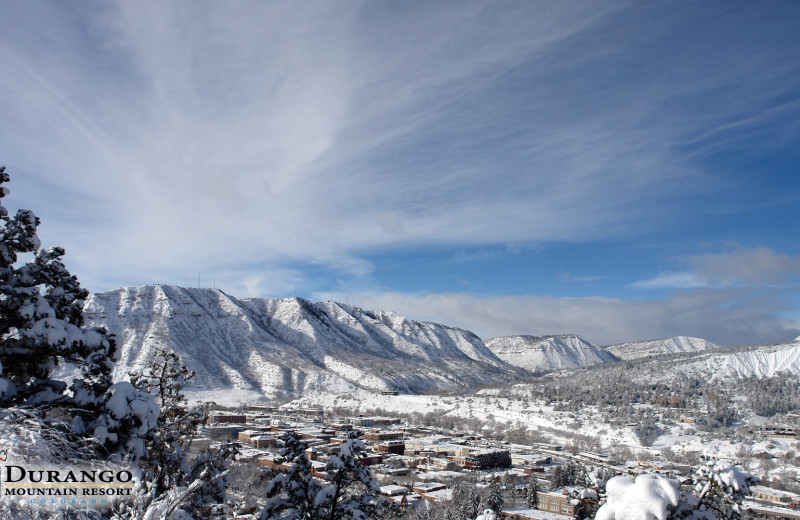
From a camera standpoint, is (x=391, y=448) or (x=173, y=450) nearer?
(x=173, y=450)

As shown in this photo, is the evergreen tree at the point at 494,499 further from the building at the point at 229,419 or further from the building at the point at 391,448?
the building at the point at 229,419

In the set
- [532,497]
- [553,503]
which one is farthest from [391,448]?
[553,503]

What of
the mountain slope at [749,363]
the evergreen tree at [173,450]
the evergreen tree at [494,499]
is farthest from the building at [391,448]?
the mountain slope at [749,363]

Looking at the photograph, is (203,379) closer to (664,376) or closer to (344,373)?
(344,373)

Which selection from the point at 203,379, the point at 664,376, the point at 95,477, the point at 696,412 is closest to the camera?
the point at 95,477

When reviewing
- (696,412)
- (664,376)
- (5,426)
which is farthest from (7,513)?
(664,376)

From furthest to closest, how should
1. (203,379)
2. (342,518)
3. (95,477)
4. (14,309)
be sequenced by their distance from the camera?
(203,379) → (342,518) → (14,309) → (95,477)

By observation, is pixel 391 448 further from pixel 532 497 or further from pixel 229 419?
pixel 229 419
